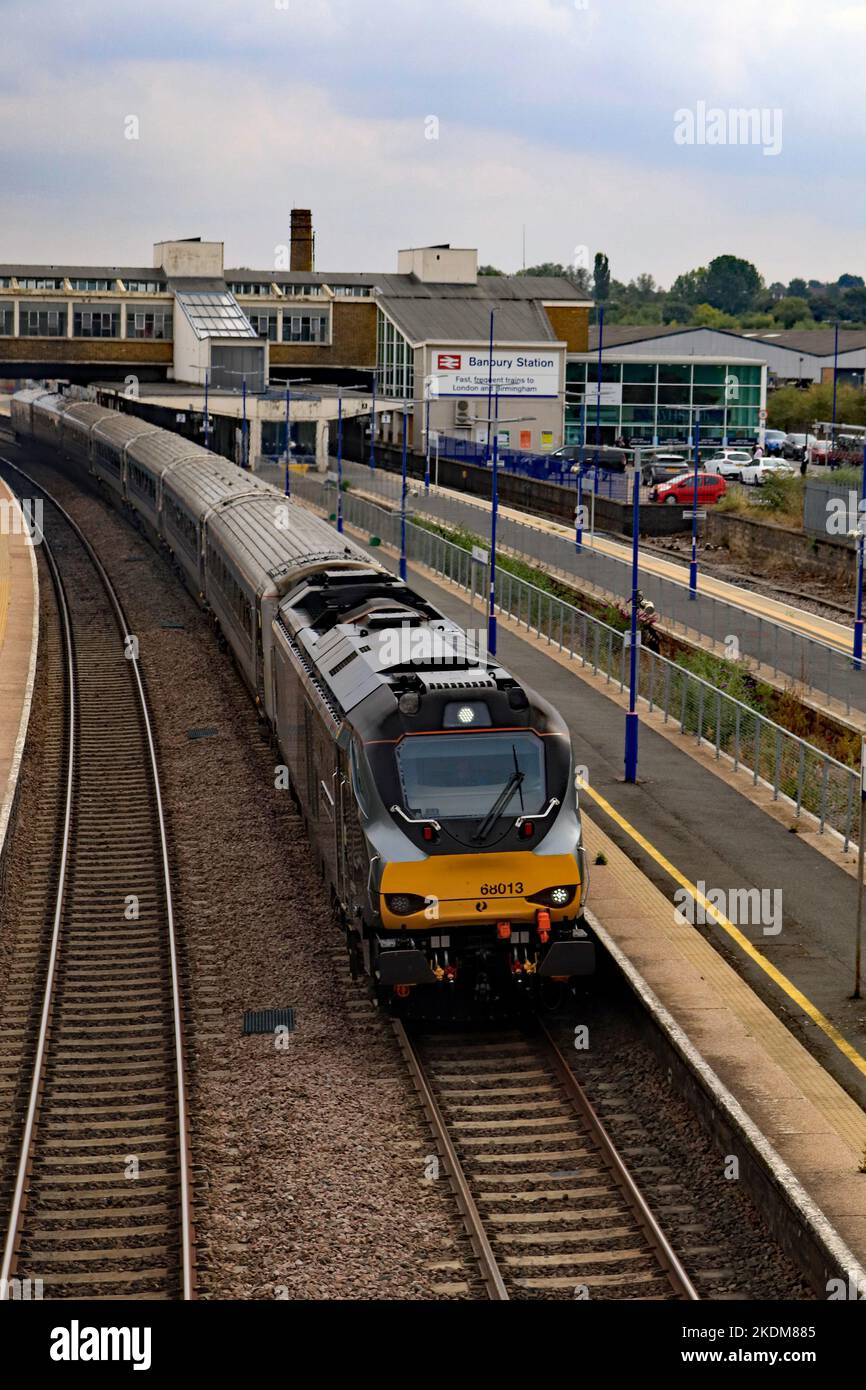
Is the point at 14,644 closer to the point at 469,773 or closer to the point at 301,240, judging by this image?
the point at 469,773

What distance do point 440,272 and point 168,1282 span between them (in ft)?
314

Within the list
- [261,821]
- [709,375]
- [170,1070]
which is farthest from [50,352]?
[170,1070]

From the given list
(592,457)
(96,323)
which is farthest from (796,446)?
(96,323)

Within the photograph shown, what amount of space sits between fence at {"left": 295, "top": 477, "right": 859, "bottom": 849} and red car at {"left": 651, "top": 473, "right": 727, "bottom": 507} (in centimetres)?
2031

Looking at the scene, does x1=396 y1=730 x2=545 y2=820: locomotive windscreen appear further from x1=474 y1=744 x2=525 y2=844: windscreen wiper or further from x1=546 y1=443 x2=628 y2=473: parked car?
x1=546 y1=443 x2=628 y2=473: parked car

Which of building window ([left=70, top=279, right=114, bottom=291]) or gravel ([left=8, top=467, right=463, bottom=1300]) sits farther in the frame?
building window ([left=70, top=279, right=114, bottom=291])

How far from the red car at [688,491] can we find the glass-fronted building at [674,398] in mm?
24180

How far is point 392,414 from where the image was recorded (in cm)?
10125

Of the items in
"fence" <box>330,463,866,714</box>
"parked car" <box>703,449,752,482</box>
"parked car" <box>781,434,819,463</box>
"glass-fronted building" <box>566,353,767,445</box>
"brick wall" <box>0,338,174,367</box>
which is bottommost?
"fence" <box>330,463,866,714</box>

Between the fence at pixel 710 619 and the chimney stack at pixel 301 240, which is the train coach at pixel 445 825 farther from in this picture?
the chimney stack at pixel 301 240

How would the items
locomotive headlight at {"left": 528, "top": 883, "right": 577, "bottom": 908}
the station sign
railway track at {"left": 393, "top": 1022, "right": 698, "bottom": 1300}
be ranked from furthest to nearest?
the station sign < locomotive headlight at {"left": 528, "top": 883, "right": 577, "bottom": 908} < railway track at {"left": 393, "top": 1022, "right": 698, "bottom": 1300}

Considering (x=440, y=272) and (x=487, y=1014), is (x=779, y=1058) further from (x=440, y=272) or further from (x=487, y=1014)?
(x=440, y=272)

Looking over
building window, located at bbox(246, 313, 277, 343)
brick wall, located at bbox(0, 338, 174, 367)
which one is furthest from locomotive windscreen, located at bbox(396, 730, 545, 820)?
building window, located at bbox(246, 313, 277, 343)
